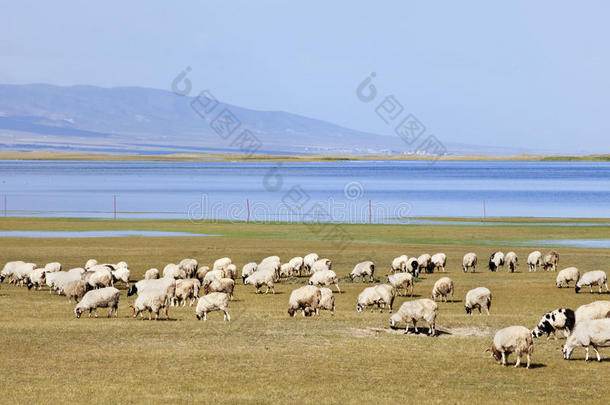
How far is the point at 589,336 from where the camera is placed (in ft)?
61.4

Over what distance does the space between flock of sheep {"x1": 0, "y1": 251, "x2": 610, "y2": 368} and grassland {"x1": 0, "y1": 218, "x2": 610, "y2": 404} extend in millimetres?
491

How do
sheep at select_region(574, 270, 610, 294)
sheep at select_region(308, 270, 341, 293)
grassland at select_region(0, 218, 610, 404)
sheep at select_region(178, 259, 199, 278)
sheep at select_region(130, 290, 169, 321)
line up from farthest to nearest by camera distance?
sheep at select_region(178, 259, 199, 278) → sheep at select_region(308, 270, 341, 293) → sheep at select_region(574, 270, 610, 294) → sheep at select_region(130, 290, 169, 321) → grassland at select_region(0, 218, 610, 404)

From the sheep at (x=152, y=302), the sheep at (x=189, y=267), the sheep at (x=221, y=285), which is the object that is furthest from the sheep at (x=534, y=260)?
the sheep at (x=152, y=302)

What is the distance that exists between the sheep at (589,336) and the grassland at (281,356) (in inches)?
14.4

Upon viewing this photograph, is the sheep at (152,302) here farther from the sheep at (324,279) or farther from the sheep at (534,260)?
the sheep at (534,260)

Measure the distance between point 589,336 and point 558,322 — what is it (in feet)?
7.38

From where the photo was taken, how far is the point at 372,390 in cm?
1636

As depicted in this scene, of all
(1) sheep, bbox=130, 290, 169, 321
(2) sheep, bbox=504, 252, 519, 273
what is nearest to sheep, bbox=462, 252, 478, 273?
(2) sheep, bbox=504, 252, 519, 273

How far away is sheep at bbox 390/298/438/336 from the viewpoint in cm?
2208

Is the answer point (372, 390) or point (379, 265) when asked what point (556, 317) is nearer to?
point (372, 390)

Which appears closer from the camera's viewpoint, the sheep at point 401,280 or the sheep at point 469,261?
the sheep at point 401,280

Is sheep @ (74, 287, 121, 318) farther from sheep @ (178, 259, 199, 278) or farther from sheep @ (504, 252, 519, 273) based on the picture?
sheep @ (504, 252, 519, 273)

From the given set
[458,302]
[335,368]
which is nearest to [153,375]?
[335,368]

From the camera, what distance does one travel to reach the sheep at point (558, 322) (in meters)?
20.9
